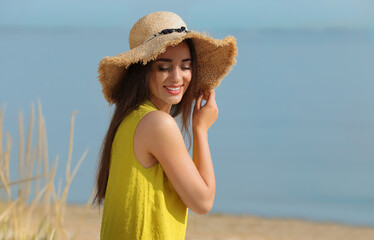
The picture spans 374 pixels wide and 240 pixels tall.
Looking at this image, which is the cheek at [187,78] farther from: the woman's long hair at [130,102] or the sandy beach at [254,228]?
the sandy beach at [254,228]

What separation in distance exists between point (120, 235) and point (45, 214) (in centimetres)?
106

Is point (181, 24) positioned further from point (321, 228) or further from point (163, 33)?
point (321, 228)

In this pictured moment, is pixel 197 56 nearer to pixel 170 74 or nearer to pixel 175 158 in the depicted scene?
pixel 170 74

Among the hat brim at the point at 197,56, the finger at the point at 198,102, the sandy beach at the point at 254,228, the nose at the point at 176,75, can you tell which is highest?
the hat brim at the point at 197,56

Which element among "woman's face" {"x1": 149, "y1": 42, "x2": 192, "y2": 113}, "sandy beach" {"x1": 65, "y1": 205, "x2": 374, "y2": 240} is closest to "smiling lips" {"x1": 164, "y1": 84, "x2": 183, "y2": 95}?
"woman's face" {"x1": 149, "y1": 42, "x2": 192, "y2": 113}

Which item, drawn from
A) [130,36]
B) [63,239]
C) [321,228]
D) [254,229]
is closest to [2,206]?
[63,239]

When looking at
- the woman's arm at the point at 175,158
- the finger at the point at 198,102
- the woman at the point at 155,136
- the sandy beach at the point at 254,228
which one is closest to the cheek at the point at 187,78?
the woman at the point at 155,136

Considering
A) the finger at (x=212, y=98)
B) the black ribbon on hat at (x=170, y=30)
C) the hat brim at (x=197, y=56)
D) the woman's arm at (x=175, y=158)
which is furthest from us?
the finger at (x=212, y=98)

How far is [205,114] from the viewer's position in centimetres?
204

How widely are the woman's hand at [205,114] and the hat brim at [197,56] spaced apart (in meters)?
0.09

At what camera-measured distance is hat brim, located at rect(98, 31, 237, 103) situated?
1.87m

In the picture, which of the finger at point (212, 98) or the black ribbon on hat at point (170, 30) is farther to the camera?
Result: the finger at point (212, 98)

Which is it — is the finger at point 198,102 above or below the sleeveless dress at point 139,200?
above

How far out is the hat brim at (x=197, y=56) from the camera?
1.87 meters
